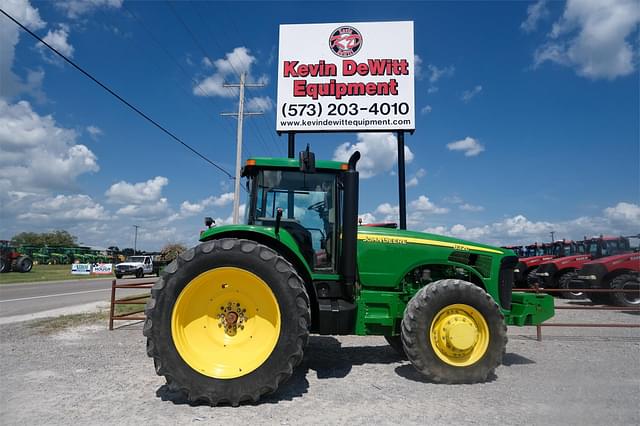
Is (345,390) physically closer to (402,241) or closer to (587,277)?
(402,241)

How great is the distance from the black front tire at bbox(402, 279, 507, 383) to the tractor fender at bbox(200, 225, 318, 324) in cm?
109

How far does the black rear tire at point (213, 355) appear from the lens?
3709 mm

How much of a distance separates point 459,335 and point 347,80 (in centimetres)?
775

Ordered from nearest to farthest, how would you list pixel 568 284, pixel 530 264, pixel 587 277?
pixel 587 277
pixel 568 284
pixel 530 264

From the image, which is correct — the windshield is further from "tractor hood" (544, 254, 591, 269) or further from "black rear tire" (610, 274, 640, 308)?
"tractor hood" (544, 254, 591, 269)

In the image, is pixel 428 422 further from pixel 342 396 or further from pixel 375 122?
pixel 375 122

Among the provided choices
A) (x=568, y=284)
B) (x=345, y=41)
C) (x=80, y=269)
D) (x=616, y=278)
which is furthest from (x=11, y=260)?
(x=616, y=278)

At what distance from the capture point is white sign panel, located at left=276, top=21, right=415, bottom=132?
1044cm

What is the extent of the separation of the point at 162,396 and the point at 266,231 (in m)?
1.92

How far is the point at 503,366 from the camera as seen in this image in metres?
5.20

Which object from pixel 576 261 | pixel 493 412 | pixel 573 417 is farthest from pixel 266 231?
pixel 576 261

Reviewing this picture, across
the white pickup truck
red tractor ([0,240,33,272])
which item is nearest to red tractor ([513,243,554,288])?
the white pickup truck

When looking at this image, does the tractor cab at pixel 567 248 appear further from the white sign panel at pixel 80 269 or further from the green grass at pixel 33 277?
the white sign panel at pixel 80 269

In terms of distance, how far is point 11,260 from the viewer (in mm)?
28922
